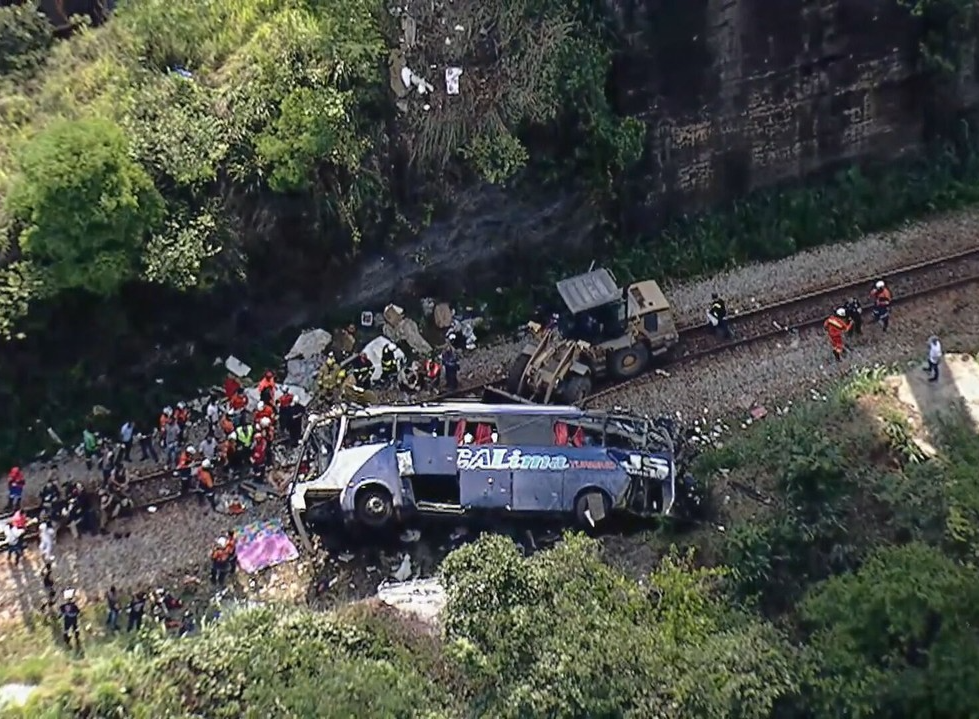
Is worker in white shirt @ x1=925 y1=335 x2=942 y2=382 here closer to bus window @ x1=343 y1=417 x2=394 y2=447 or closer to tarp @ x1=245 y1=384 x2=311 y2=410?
bus window @ x1=343 y1=417 x2=394 y2=447

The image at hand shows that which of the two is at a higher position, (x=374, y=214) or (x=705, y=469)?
(x=374, y=214)

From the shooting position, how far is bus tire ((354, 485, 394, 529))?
1995cm

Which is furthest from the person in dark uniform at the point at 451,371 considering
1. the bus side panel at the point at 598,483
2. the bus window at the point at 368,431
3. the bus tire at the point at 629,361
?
the bus side panel at the point at 598,483

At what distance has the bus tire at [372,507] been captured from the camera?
1995 cm

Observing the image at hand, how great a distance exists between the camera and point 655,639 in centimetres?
1678

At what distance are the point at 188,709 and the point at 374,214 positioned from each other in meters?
10.2

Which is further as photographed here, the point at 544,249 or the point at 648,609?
the point at 544,249

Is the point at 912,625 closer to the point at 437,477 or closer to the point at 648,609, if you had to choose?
the point at 648,609

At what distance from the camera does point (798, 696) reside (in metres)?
16.4

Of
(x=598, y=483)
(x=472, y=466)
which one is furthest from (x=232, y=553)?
(x=598, y=483)

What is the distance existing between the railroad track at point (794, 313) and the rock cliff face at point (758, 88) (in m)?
3.11

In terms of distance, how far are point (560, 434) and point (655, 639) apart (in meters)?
4.83

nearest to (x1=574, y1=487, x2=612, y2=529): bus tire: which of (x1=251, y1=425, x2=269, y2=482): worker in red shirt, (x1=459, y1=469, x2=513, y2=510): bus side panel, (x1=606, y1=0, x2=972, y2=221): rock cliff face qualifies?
(x1=459, y1=469, x2=513, y2=510): bus side panel

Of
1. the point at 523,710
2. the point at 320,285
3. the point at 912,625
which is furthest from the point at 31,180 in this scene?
the point at 912,625
